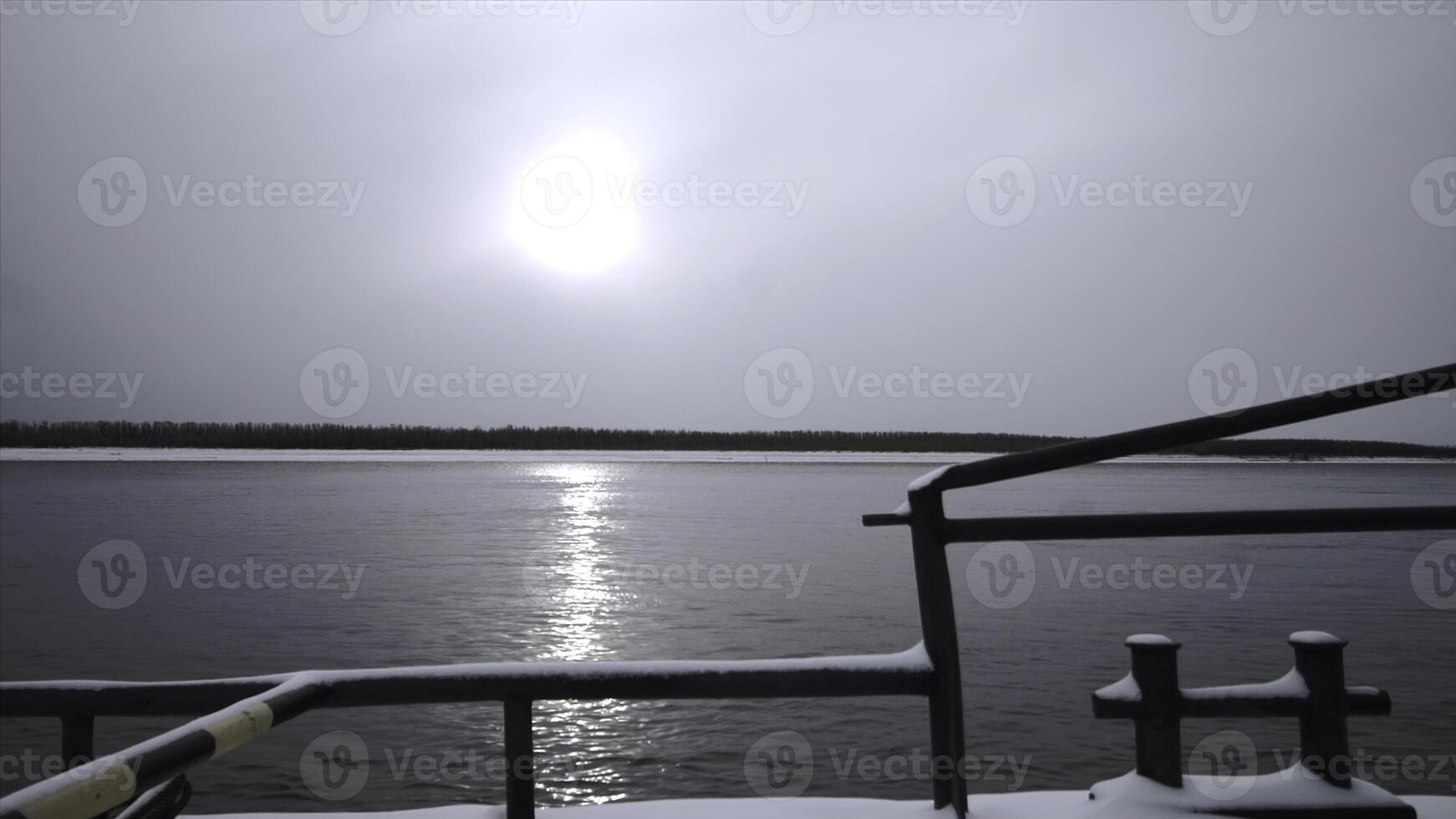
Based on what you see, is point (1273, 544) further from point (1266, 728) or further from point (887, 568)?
point (1266, 728)

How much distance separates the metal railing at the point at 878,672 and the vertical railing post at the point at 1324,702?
0.46 m

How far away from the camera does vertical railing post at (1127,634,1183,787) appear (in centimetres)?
258

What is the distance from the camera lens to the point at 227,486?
38.8m

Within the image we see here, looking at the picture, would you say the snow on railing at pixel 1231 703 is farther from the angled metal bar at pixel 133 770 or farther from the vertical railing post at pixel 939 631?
the angled metal bar at pixel 133 770

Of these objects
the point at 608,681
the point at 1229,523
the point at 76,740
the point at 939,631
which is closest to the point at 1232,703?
the point at 1229,523

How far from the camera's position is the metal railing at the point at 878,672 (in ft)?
7.13

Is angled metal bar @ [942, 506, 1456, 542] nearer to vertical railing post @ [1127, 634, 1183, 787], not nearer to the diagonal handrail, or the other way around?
the diagonal handrail

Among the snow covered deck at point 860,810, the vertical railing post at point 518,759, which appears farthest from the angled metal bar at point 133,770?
the snow covered deck at point 860,810

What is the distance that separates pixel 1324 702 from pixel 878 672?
1.23 metres

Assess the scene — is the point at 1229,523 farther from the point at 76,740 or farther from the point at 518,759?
the point at 76,740

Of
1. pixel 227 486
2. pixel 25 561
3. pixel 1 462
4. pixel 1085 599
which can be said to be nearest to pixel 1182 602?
pixel 1085 599

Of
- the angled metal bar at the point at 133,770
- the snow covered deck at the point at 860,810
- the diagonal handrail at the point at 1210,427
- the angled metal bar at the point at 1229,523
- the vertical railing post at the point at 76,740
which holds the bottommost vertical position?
the snow covered deck at the point at 860,810

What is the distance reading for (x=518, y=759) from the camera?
2.40 metres

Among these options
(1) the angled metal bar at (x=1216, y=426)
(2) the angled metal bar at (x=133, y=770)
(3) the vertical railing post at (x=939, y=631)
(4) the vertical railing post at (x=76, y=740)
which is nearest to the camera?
(2) the angled metal bar at (x=133, y=770)
